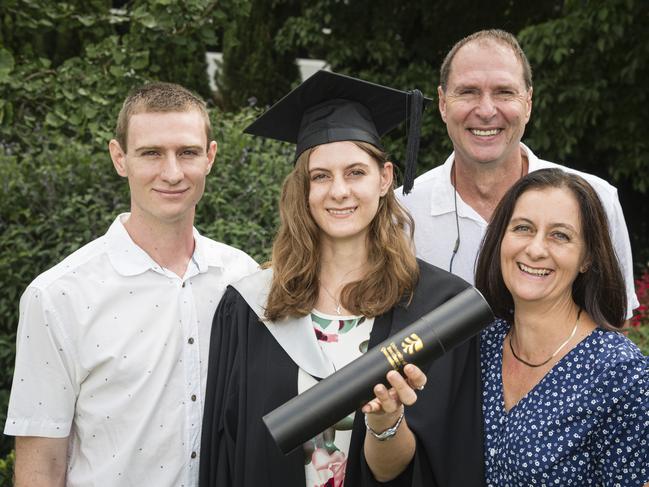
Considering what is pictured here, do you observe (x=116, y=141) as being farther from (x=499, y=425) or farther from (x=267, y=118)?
(x=499, y=425)

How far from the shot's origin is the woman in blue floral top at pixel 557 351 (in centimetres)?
261

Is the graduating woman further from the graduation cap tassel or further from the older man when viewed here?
the older man

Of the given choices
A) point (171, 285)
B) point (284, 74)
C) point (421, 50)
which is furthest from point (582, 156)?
point (171, 285)

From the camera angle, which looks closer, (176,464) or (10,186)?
(176,464)

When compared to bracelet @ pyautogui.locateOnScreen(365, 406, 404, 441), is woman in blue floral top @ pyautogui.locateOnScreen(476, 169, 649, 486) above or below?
above

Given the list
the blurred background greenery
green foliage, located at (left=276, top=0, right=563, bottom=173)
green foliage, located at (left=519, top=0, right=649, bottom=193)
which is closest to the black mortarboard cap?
the blurred background greenery

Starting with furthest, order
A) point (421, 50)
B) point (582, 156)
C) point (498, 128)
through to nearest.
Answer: point (421, 50), point (582, 156), point (498, 128)

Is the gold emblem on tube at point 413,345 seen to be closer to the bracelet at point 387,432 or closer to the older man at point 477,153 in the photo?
the bracelet at point 387,432

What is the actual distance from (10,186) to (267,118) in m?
2.34

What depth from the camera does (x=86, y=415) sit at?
2.90m

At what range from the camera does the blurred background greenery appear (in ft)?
16.3

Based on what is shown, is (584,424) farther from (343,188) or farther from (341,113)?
(341,113)

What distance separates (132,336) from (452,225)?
1496 mm

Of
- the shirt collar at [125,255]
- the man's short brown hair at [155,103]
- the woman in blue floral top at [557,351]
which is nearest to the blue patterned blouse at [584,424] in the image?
the woman in blue floral top at [557,351]
